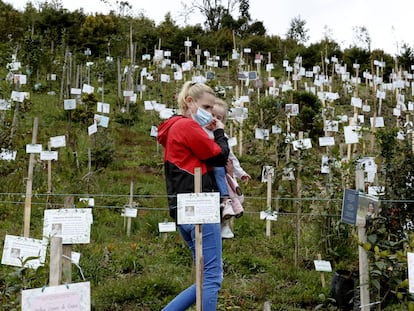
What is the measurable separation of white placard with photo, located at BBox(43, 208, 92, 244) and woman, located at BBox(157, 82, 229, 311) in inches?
25.9

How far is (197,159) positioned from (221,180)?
0.23 m

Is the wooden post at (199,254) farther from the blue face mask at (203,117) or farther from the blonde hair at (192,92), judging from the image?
the blonde hair at (192,92)

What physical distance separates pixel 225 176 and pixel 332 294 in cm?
166

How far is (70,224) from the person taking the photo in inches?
119

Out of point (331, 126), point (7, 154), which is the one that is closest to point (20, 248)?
point (7, 154)

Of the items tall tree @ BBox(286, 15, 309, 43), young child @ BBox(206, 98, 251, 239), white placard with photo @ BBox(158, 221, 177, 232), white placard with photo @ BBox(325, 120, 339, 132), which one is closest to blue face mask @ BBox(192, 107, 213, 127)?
young child @ BBox(206, 98, 251, 239)

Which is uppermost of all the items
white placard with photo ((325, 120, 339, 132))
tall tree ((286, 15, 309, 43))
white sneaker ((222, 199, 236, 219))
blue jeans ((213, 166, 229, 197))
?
tall tree ((286, 15, 309, 43))

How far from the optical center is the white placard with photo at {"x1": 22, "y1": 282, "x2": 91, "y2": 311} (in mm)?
2471

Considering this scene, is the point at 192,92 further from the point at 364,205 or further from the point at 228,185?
the point at 364,205

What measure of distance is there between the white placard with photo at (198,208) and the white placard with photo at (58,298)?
2.82ft

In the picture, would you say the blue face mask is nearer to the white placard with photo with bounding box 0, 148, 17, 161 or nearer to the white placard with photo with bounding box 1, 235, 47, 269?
the white placard with photo with bounding box 1, 235, 47, 269

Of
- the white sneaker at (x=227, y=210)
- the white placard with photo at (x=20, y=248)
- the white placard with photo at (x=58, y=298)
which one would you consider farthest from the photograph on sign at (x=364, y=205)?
the white placard with photo at (x=20, y=248)

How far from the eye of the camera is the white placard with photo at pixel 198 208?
3.26 m

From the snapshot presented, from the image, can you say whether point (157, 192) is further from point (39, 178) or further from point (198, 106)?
point (198, 106)
